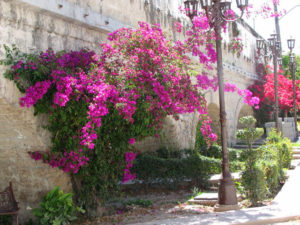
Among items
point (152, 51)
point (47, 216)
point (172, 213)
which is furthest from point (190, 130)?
point (47, 216)

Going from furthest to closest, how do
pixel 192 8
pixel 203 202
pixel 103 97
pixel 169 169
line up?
1. pixel 169 169
2. pixel 203 202
3. pixel 192 8
4. pixel 103 97

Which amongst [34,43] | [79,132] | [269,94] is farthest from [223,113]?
[269,94]

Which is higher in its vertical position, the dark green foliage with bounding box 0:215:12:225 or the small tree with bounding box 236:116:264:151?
the small tree with bounding box 236:116:264:151

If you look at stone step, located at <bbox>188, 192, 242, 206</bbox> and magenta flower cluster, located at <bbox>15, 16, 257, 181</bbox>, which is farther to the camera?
stone step, located at <bbox>188, 192, 242, 206</bbox>

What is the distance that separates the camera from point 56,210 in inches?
237

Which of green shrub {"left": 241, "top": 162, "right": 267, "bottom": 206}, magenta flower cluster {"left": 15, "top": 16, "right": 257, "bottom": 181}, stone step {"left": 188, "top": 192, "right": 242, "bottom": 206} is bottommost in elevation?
stone step {"left": 188, "top": 192, "right": 242, "bottom": 206}

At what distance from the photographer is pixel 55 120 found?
608 centimetres

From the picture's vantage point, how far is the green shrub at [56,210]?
5.96 m

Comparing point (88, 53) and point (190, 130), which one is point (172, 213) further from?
point (190, 130)

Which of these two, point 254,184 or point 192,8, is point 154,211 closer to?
point 254,184

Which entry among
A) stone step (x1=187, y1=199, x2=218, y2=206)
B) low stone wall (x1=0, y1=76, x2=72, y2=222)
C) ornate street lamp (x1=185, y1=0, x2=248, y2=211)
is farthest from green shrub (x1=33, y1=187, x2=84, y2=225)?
stone step (x1=187, y1=199, x2=218, y2=206)

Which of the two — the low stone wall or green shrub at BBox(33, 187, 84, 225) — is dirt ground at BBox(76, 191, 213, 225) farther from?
the low stone wall

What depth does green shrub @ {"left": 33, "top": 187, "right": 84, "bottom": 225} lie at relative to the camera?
5.96m

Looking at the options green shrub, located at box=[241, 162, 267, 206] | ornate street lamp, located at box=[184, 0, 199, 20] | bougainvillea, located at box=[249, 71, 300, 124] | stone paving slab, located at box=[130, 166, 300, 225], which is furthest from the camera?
bougainvillea, located at box=[249, 71, 300, 124]
